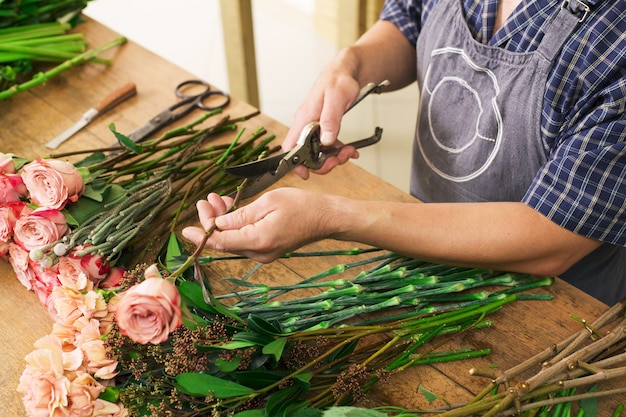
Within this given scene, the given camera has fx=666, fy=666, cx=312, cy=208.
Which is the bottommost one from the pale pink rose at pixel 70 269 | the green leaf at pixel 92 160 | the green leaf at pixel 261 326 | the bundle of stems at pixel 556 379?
the bundle of stems at pixel 556 379

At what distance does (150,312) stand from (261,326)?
200 millimetres

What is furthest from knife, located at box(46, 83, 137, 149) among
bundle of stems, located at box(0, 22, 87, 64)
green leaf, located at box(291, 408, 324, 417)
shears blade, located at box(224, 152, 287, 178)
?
green leaf, located at box(291, 408, 324, 417)

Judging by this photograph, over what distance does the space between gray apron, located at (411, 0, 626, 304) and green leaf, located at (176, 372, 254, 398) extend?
72 centimetres

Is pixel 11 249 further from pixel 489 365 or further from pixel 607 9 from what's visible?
pixel 607 9

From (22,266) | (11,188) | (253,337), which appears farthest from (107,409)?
(11,188)

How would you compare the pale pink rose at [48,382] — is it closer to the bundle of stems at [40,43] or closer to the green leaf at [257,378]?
the green leaf at [257,378]

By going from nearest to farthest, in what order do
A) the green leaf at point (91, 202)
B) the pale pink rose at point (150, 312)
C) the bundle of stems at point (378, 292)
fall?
1. the pale pink rose at point (150, 312)
2. the bundle of stems at point (378, 292)
3. the green leaf at point (91, 202)

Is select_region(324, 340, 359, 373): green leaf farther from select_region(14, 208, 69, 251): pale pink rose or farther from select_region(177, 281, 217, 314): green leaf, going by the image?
select_region(14, 208, 69, 251): pale pink rose

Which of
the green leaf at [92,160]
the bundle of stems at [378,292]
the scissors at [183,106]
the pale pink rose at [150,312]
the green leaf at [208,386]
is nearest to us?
the pale pink rose at [150,312]

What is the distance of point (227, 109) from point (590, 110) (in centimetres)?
84

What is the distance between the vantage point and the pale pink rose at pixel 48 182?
1.19 meters

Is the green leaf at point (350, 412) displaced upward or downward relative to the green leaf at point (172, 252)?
downward

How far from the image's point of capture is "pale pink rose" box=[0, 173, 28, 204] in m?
1.22

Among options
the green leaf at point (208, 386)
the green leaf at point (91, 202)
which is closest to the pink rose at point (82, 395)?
the green leaf at point (208, 386)
